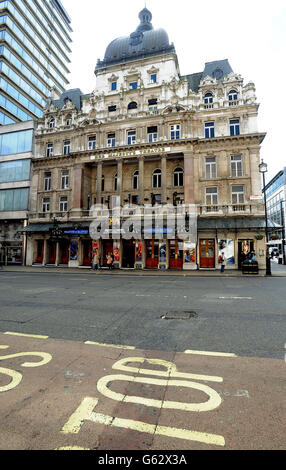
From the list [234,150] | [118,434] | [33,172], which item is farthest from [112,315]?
[33,172]

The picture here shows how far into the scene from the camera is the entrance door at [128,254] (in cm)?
2939

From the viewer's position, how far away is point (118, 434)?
2.51m

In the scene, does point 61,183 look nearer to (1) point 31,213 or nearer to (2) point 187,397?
(1) point 31,213

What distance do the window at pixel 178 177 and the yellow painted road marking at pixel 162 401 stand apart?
28.2 m

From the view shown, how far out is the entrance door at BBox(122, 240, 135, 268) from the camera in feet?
96.4

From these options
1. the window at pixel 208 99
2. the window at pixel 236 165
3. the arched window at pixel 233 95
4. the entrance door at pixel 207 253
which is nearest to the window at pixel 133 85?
the window at pixel 208 99

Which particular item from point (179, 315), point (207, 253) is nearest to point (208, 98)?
point (207, 253)

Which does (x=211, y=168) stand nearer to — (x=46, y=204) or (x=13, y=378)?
(x=46, y=204)

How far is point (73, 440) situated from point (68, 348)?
2.69m

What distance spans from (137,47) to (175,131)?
16.4 m

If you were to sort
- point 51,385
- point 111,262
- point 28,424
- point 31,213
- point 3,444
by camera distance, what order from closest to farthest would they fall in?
point 3,444 < point 28,424 < point 51,385 < point 111,262 < point 31,213

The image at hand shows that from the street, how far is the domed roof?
38.6m

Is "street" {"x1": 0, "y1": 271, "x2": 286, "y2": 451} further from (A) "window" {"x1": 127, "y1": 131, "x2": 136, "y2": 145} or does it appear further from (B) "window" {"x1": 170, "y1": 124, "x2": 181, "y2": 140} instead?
(A) "window" {"x1": 127, "y1": 131, "x2": 136, "y2": 145}

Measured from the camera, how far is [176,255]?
28.1 m
